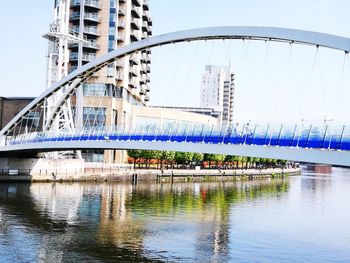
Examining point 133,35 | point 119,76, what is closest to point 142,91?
point 133,35

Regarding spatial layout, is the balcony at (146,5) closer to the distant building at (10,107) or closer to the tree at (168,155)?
the tree at (168,155)

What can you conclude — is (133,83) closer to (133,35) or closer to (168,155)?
(133,35)

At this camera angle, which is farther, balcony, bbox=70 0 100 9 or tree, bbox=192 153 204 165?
tree, bbox=192 153 204 165

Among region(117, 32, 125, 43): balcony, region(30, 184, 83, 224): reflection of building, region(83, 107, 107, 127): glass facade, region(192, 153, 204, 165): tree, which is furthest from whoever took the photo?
region(192, 153, 204, 165): tree

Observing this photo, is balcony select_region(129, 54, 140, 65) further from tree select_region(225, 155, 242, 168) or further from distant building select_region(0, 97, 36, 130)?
tree select_region(225, 155, 242, 168)

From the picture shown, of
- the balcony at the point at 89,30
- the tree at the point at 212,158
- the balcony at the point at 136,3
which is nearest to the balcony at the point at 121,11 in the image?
the balcony at the point at 89,30

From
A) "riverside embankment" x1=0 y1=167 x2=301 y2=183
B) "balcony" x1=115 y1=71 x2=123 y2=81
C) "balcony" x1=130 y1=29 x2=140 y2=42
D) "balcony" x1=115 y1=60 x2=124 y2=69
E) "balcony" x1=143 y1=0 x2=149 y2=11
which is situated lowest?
"riverside embankment" x1=0 y1=167 x2=301 y2=183

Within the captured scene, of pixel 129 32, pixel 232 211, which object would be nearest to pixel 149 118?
pixel 129 32

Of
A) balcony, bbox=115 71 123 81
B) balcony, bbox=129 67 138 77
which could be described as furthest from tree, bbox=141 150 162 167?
balcony, bbox=129 67 138 77

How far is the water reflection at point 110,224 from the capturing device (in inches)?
1079

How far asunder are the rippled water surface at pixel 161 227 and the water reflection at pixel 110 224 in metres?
0.05

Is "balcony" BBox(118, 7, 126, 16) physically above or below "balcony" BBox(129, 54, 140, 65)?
above

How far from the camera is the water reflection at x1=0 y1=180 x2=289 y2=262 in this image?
2741cm

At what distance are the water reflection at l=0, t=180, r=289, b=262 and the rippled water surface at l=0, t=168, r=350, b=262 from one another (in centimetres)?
5
